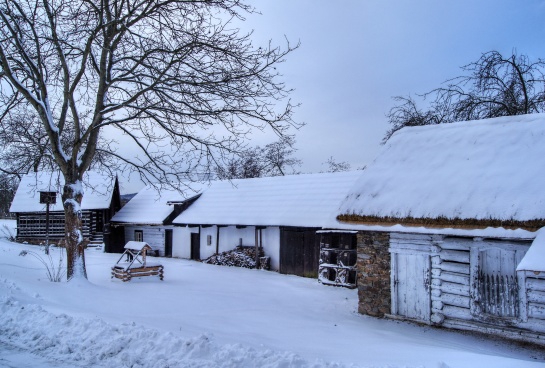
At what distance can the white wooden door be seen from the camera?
10438 mm

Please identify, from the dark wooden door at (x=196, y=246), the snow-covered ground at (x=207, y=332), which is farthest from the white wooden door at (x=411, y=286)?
the dark wooden door at (x=196, y=246)

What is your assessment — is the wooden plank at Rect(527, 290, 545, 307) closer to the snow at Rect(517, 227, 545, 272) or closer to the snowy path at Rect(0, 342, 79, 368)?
the snow at Rect(517, 227, 545, 272)

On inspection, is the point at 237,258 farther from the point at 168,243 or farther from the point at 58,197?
the point at 58,197

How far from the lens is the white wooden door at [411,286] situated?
34.2ft

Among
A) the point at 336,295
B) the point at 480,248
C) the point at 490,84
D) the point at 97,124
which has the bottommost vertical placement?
the point at 336,295

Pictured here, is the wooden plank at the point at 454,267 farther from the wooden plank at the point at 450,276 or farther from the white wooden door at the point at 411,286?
the white wooden door at the point at 411,286

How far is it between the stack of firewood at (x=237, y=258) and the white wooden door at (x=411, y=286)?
12199mm

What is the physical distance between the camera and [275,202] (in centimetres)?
2342

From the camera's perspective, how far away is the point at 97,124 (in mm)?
13289

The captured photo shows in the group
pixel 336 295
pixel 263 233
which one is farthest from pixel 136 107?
pixel 263 233

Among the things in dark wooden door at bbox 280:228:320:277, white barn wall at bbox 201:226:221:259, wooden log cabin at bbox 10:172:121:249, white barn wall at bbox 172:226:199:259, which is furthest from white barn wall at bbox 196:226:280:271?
wooden log cabin at bbox 10:172:121:249

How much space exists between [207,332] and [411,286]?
5.86 meters

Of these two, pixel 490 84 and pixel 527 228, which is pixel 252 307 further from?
pixel 490 84

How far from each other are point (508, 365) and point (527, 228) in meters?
3.56
